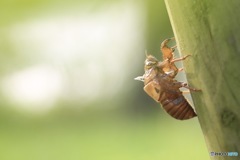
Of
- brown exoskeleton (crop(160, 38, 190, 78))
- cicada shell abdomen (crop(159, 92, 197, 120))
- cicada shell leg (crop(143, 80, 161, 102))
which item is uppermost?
brown exoskeleton (crop(160, 38, 190, 78))

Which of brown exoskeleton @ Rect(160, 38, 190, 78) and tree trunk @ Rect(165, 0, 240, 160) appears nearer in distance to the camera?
tree trunk @ Rect(165, 0, 240, 160)

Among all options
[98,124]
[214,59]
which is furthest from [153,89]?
[98,124]

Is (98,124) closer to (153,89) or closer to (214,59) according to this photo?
(153,89)

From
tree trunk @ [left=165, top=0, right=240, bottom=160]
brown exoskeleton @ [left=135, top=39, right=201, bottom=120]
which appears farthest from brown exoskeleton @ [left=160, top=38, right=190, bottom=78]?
tree trunk @ [left=165, top=0, right=240, bottom=160]

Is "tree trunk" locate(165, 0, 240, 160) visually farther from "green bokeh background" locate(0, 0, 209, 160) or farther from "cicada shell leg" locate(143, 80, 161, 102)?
"green bokeh background" locate(0, 0, 209, 160)

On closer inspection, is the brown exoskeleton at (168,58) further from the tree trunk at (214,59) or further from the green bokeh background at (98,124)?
the green bokeh background at (98,124)

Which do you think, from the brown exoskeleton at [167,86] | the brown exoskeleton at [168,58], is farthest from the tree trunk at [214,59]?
the brown exoskeleton at [168,58]

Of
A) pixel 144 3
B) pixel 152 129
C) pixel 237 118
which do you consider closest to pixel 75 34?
pixel 144 3
